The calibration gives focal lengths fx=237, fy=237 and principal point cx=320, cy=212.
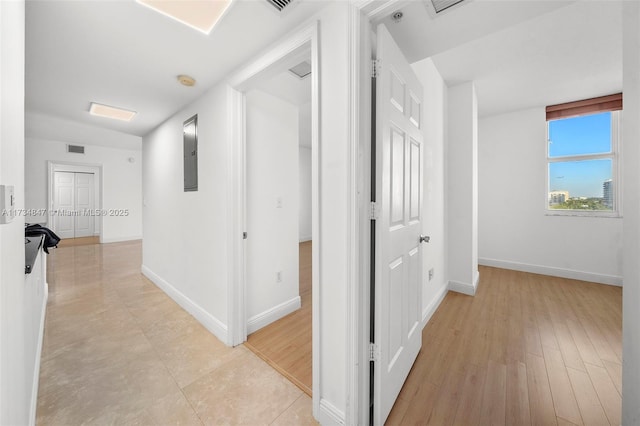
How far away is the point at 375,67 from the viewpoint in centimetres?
126

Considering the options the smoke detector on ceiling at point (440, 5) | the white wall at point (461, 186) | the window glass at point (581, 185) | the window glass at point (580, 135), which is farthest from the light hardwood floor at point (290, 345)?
the window glass at point (580, 135)

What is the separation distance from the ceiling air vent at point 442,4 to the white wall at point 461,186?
210 centimetres

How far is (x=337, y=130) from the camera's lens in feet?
4.08

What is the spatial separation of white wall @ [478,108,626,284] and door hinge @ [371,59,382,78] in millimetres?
4115

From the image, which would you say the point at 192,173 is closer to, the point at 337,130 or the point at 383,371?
the point at 337,130

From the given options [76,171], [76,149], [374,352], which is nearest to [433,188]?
[374,352]

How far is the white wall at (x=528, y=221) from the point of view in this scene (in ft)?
11.4

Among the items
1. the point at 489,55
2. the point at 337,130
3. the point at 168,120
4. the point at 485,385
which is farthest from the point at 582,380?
the point at 168,120

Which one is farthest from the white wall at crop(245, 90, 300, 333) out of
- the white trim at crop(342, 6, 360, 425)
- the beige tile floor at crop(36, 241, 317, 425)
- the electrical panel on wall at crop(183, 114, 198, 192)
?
the white trim at crop(342, 6, 360, 425)

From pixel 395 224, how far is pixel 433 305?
168 centimetres

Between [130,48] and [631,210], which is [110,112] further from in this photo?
[631,210]

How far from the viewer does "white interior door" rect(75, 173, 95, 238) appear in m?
6.93

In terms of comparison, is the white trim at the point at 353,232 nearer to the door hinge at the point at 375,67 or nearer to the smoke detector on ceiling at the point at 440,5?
the door hinge at the point at 375,67

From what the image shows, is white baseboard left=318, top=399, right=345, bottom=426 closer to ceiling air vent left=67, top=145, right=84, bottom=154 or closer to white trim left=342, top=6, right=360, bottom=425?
white trim left=342, top=6, right=360, bottom=425
